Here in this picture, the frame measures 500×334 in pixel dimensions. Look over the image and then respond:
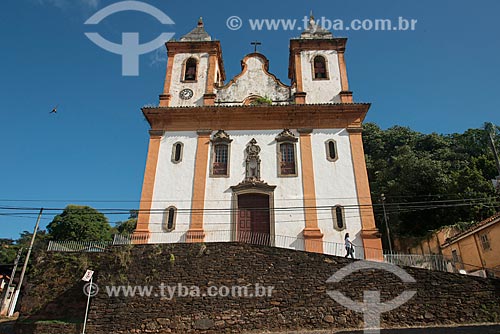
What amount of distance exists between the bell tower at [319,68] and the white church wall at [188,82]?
181 inches

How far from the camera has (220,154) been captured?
15734 millimetres

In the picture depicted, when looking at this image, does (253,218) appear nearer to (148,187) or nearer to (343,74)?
(148,187)

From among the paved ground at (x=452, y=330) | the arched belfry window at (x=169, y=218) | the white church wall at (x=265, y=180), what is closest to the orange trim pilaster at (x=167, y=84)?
the white church wall at (x=265, y=180)

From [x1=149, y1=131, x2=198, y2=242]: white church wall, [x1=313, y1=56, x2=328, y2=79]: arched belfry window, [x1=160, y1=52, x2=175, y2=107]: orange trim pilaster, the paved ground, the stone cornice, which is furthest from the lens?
[x1=313, y1=56, x2=328, y2=79]: arched belfry window

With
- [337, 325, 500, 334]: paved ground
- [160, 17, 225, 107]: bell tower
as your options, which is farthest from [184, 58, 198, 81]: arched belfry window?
[337, 325, 500, 334]: paved ground

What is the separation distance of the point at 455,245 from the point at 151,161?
1502 centimetres

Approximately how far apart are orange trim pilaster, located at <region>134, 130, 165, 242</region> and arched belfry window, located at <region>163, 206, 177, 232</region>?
0.68 metres

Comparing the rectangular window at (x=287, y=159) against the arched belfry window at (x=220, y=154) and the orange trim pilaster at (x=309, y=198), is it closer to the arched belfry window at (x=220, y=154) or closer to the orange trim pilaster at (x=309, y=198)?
the orange trim pilaster at (x=309, y=198)

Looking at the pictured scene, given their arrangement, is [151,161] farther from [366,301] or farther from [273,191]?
[366,301]

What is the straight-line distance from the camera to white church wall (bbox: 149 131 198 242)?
14188 millimetres

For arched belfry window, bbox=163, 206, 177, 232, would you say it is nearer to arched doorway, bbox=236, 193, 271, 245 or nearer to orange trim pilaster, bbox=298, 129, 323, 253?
arched doorway, bbox=236, 193, 271, 245

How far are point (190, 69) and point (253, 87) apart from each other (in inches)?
139

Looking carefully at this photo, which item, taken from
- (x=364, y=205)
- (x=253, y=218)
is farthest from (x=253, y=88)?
(x=364, y=205)

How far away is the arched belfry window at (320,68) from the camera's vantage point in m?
17.9
